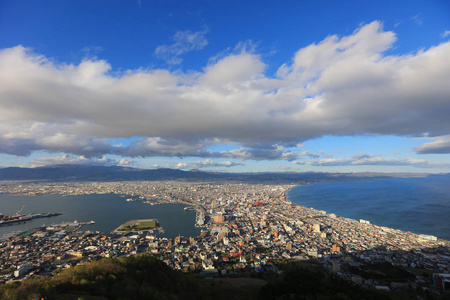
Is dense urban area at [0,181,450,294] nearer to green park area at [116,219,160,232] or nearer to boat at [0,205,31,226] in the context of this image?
green park area at [116,219,160,232]

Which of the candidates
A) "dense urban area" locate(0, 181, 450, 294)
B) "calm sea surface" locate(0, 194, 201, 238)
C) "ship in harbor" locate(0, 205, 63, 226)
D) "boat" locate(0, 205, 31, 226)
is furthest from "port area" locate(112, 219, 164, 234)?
"boat" locate(0, 205, 31, 226)

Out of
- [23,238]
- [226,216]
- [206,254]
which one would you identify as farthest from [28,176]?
[206,254]

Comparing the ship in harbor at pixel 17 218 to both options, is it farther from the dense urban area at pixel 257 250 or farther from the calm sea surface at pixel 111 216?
the dense urban area at pixel 257 250

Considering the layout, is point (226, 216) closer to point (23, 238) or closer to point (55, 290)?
point (23, 238)

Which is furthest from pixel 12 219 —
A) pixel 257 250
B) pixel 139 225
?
pixel 257 250

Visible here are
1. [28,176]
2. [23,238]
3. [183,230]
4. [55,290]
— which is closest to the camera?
[55,290]

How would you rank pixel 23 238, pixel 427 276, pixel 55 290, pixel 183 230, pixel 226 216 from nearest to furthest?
pixel 55 290
pixel 427 276
pixel 23 238
pixel 183 230
pixel 226 216

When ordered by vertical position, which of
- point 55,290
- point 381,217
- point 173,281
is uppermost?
point 55,290

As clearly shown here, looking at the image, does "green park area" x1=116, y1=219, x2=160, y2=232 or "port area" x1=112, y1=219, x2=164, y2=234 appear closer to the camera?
"port area" x1=112, y1=219, x2=164, y2=234

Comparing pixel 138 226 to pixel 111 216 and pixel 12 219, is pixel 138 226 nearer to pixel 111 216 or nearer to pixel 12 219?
pixel 111 216
